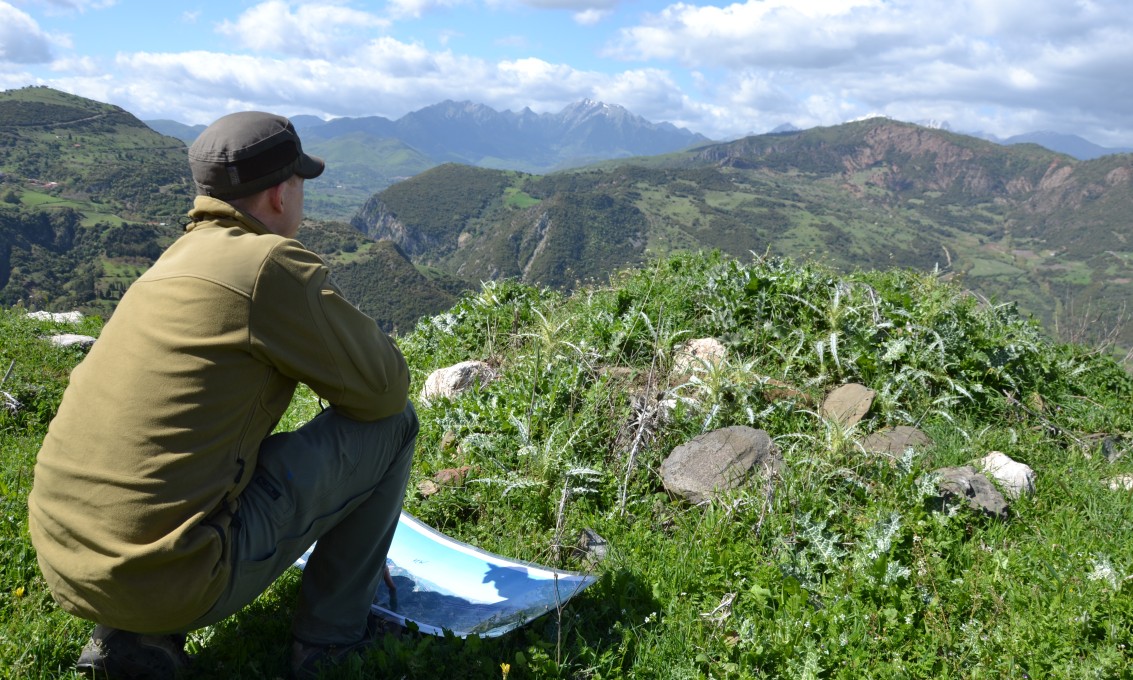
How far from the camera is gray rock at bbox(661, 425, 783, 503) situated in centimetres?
414

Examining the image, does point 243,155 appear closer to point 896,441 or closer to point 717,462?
point 717,462

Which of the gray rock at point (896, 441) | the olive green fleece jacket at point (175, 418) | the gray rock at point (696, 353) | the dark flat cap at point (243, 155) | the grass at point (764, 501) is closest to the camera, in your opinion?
the olive green fleece jacket at point (175, 418)

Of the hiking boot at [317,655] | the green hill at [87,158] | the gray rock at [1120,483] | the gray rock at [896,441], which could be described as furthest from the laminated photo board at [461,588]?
the green hill at [87,158]

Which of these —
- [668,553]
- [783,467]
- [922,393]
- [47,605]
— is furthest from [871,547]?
[47,605]

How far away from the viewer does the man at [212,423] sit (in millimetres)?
2002

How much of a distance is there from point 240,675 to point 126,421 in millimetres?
1341

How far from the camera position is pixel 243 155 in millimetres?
2326

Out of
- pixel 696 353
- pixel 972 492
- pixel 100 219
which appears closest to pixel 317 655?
pixel 972 492

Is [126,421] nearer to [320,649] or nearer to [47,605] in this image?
[320,649]

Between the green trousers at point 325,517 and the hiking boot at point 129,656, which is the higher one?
the green trousers at point 325,517

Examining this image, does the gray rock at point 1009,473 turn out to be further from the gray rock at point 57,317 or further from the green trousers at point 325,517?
the gray rock at point 57,317

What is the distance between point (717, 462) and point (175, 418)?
3156 mm

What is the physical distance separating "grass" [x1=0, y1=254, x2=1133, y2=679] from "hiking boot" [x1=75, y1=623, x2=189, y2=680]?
0.60 feet

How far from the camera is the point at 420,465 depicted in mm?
4730
